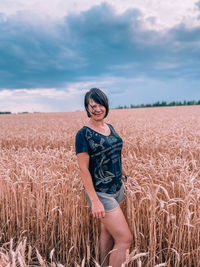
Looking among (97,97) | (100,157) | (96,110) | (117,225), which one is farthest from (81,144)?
(117,225)

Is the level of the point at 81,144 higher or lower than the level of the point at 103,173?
higher

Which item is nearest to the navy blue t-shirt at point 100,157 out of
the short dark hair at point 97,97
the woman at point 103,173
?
the woman at point 103,173

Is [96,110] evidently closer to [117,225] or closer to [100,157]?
[100,157]

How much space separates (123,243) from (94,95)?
5.23 feet

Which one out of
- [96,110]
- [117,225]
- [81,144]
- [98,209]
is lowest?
[117,225]

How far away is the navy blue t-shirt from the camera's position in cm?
230

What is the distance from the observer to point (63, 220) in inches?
129

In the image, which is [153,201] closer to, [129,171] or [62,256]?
[129,171]

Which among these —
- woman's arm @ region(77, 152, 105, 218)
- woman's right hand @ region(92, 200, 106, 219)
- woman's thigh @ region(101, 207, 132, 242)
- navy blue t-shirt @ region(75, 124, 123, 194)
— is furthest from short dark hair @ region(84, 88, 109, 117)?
woman's thigh @ region(101, 207, 132, 242)

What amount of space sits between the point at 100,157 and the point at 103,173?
7.2 inches

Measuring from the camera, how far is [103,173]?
2379 millimetres

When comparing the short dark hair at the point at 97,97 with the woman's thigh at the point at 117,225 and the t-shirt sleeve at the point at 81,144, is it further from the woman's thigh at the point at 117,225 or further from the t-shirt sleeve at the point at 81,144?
the woman's thigh at the point at 117,225

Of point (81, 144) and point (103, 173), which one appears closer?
point (81, 144)

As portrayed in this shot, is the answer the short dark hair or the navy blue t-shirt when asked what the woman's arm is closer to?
the navy blue t-shirt
